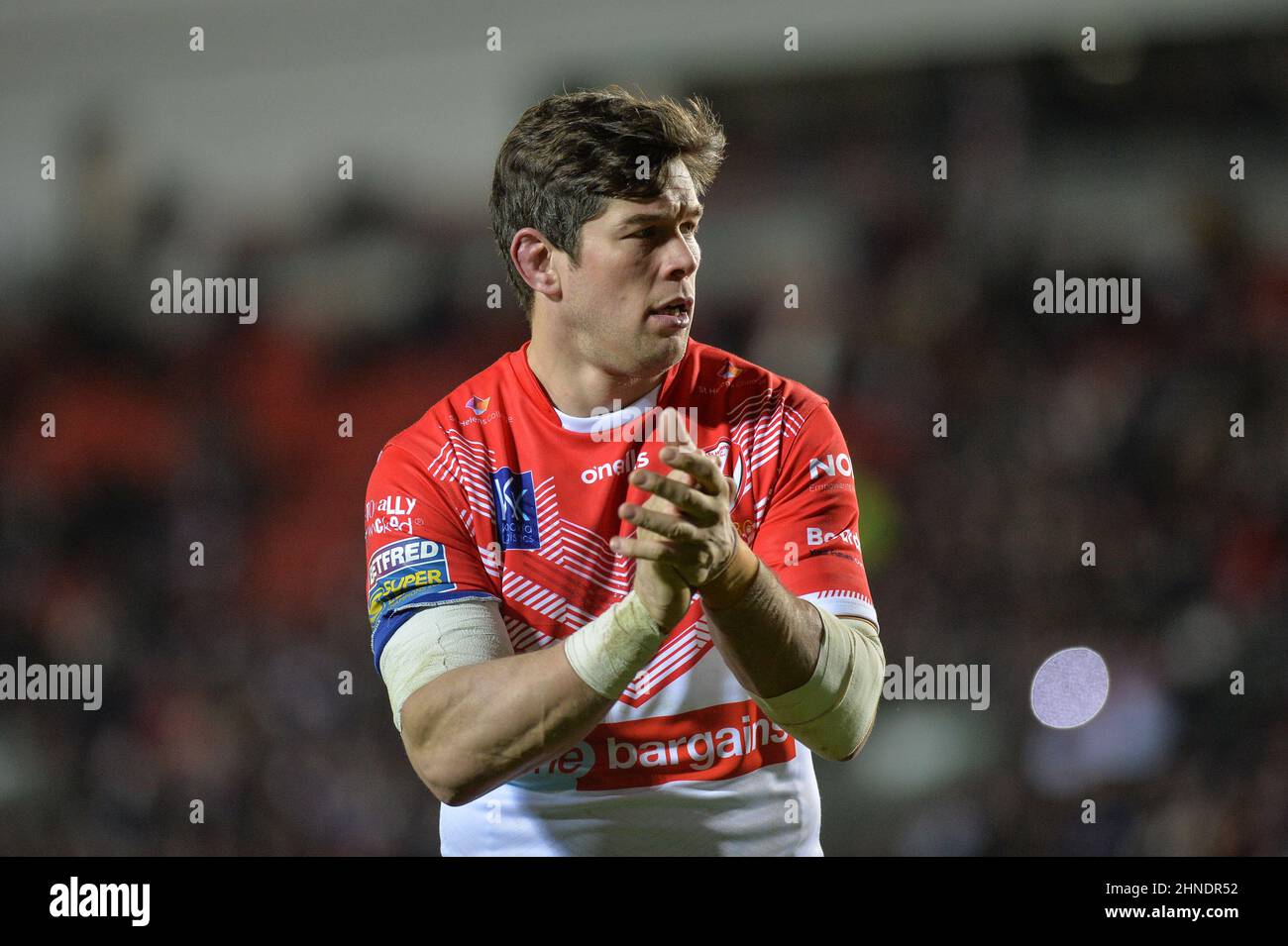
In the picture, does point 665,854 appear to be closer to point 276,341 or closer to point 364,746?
point 364,746

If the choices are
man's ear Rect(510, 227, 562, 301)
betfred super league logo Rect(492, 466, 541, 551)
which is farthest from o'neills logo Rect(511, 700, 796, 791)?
man's ear Rect(510, 227, 562, 301)

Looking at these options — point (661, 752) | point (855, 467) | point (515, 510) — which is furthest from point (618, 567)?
point (855, 467)

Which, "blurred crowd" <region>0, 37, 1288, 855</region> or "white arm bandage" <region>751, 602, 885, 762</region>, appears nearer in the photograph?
"white arm bandage" <region>751, 602, 885, 762</region>

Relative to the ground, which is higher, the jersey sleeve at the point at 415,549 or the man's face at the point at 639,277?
the man's face at the point at 639,277

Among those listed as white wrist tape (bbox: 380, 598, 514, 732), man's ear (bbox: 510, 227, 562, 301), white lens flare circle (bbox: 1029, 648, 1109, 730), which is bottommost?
white lens flare circle (bbox: 1029, 648, 1109, 730)

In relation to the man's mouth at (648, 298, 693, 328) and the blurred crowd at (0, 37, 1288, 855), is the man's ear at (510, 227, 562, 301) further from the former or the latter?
the blurred crowd at (0, 37, 1288, 855)

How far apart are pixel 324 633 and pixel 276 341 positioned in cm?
155

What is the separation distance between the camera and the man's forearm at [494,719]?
1.87m

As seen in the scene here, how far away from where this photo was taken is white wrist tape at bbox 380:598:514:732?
2014mm
